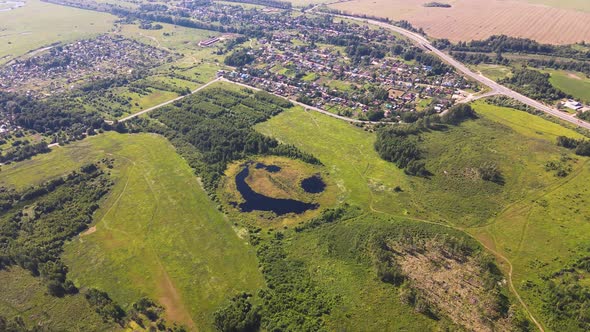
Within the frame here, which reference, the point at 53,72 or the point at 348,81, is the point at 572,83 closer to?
the point at 348,81

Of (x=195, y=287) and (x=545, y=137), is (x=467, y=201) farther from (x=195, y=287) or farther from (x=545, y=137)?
(x=195, y=287)

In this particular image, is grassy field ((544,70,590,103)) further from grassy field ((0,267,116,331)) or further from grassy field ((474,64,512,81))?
grassy field ((0,267,116,331))

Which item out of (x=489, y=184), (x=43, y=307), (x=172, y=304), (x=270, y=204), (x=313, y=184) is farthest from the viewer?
(x=313, y=184)

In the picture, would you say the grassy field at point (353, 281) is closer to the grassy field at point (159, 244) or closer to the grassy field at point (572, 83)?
the grassy field at point (159, 244)

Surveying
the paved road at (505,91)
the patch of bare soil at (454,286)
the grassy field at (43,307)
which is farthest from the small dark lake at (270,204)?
the paved road at (505,91)

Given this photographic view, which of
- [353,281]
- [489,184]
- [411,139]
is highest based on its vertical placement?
[411,139]

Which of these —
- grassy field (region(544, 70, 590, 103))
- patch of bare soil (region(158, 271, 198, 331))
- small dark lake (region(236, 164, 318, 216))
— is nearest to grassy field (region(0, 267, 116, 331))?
patch of bare soil (region(158, 271, 198, 331))

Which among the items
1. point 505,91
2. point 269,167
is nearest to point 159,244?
point 269,167
